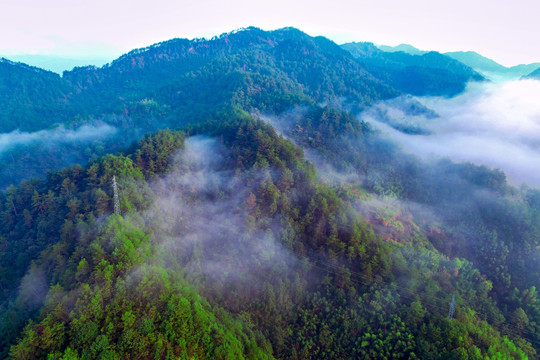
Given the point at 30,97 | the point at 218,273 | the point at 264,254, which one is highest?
the point at 30,97

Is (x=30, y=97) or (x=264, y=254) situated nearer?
(x=264, y=254)

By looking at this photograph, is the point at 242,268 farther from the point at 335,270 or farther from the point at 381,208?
the point at 381,208

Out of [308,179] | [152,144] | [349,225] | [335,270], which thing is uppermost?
[152,144]

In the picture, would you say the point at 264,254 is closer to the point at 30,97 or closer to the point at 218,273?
the point at 218,273

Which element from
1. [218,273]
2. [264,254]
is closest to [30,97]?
[218,273]

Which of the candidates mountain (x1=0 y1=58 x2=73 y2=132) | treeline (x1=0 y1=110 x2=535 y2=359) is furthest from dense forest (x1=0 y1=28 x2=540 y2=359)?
mountain (x1=0 y1=58 x2=73 y2=132)

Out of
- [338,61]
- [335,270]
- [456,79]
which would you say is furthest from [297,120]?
[456,79]

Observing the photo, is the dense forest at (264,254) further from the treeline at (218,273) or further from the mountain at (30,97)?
the mountain at (30,97)

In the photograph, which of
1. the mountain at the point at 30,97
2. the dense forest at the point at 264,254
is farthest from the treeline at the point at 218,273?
the mountain at the point at 30,97
